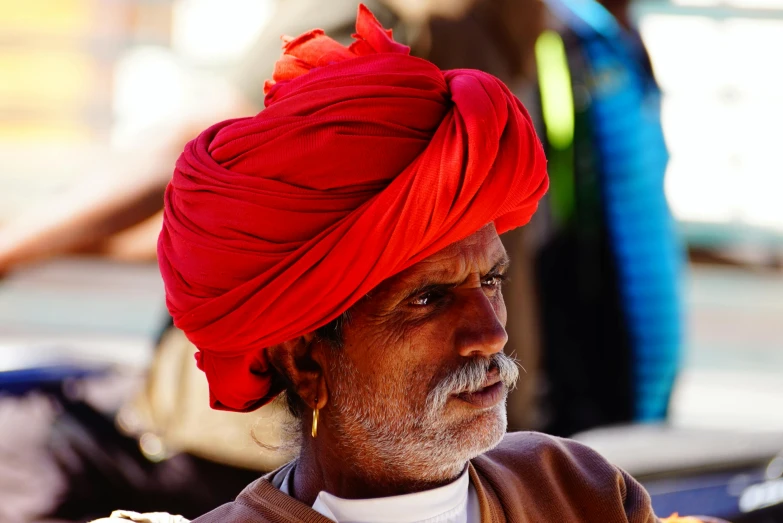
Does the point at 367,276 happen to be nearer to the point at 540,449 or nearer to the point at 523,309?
the point at 540,449

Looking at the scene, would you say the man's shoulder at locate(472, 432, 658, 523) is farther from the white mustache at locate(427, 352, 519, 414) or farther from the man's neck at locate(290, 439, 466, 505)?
the white mustache at locate(427, 352, 519, 414)

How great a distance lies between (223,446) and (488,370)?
3.84ft

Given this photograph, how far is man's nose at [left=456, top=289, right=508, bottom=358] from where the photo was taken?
1492 millimetres

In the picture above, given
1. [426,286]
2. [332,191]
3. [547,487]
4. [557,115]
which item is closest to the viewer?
[332,191]

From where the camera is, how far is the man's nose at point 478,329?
1.49m

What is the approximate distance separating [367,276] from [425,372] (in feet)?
0.56

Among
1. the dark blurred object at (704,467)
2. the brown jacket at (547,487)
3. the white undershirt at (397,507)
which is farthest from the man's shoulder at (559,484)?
the dark blurred object at (704,467)

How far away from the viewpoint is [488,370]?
4.97 feet

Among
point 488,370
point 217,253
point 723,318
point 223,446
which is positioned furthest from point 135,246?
point 723,318

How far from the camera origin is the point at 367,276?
147cm

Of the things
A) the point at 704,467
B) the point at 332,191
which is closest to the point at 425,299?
the point at 332,191

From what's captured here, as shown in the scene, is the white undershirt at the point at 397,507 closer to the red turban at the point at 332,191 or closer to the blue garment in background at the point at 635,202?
the red turban at the point at 332,191

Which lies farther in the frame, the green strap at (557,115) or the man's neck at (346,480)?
the green strap at (557,115)

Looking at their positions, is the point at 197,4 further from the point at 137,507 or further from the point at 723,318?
the point at 137,507
